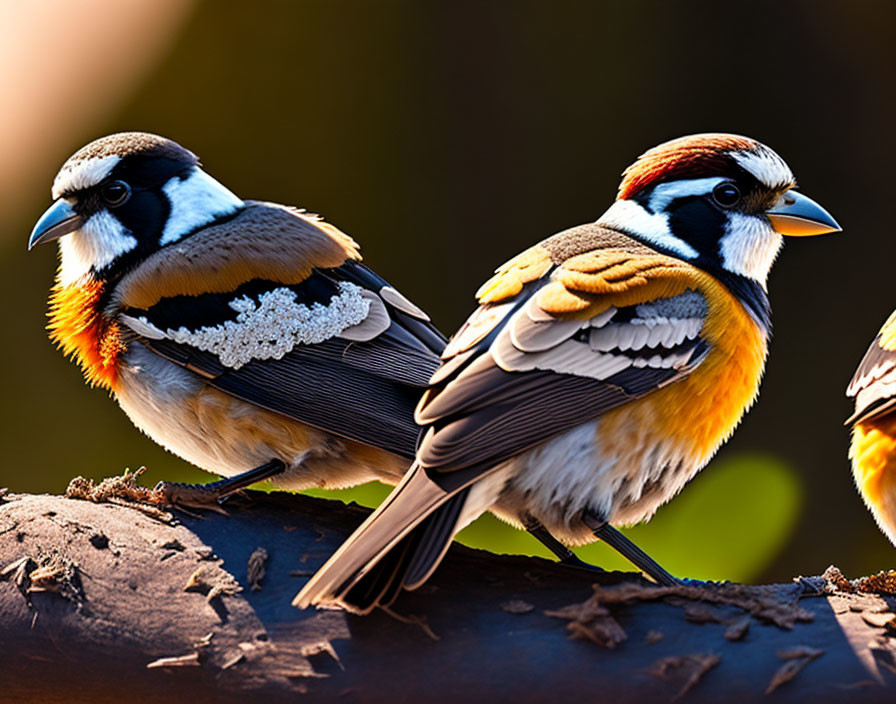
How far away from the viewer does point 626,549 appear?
1.95 metres

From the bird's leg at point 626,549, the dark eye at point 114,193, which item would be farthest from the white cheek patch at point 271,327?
the bird's leg at point 626,549

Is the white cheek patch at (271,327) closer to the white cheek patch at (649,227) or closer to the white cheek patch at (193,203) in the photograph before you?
the white cheek patch at (193,203)

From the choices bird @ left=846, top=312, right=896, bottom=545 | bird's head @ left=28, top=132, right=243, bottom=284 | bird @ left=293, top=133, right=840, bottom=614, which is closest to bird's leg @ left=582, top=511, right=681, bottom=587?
bird @ left=293, top=133, right=840, bottom=614

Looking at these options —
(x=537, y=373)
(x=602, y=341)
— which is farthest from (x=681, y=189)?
(x=537, y=373)

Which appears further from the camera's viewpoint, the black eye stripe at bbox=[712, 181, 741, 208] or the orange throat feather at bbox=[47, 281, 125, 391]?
the orange throat feather at bbox=[47, 281, 125, 391]

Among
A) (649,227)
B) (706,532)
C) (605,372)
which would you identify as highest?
(649,227)

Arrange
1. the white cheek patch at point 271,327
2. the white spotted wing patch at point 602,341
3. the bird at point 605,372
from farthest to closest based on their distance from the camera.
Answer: the white cheek patch at point 271,327 → the white spotted wing patch at point 602,341 → the bird at point 605,372

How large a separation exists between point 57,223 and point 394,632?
1.26m

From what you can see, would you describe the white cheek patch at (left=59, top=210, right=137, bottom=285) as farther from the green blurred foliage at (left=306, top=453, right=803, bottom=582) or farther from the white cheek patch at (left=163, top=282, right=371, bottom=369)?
the green blurred foliage at (left=306, top=453, right=803, bottom=582)

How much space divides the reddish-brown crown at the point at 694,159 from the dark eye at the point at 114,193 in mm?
1110

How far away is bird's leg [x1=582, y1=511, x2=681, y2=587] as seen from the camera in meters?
1.92

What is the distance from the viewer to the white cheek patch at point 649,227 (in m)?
2.19

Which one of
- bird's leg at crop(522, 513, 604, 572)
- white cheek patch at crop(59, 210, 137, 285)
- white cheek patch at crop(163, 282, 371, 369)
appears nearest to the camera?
bird's leg at crop(522, 513, 604, 572)

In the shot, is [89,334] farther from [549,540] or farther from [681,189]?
[681,189]
